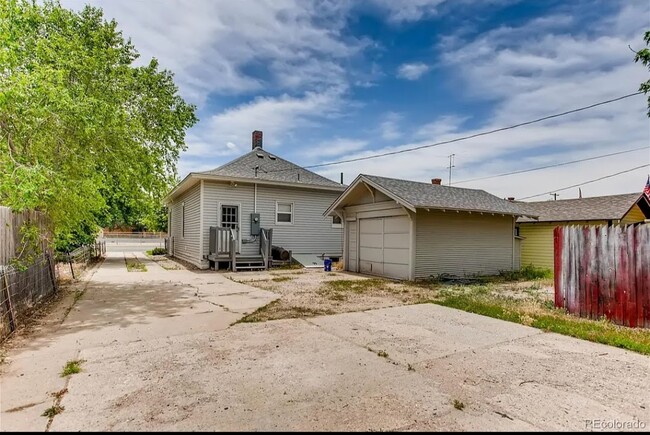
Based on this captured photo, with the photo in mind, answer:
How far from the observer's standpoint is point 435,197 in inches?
506

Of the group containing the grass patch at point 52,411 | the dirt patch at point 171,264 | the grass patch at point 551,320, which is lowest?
the dirt patch at point 171,264

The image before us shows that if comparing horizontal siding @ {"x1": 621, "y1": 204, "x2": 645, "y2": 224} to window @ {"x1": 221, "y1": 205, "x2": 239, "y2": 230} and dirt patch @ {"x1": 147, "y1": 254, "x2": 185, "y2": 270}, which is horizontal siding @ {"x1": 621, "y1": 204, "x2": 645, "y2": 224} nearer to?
window @ {"x1": 221, "y1": 205, "x2": 239, "y2": 230}

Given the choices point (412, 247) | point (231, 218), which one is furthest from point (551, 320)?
point (231, 218)

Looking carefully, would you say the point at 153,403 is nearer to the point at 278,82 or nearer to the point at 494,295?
the point at 494,295

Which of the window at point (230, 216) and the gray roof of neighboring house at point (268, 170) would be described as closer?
the window at point (230, 216)

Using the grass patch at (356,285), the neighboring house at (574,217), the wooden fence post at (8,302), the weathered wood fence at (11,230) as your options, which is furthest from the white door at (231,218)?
the neighboring house at (574,217)

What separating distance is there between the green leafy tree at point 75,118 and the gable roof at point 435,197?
668 centimetres

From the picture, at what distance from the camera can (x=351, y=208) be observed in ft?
48.1

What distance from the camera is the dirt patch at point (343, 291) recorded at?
7.25 m

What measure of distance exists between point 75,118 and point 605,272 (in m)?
10.2

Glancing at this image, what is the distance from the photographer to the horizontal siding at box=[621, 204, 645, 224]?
15802 mm

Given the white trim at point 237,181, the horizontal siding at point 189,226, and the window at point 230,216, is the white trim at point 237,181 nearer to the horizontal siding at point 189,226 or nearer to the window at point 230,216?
the horizontal siding at point 189,226

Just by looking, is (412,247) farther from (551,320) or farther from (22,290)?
(22,290)

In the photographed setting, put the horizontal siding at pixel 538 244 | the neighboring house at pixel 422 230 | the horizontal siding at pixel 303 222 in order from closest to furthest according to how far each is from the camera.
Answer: the neighboring house at pixel 422 230 → the horizontal siding at pixel 303 222 → the horizontal siding at pixel 538 244
